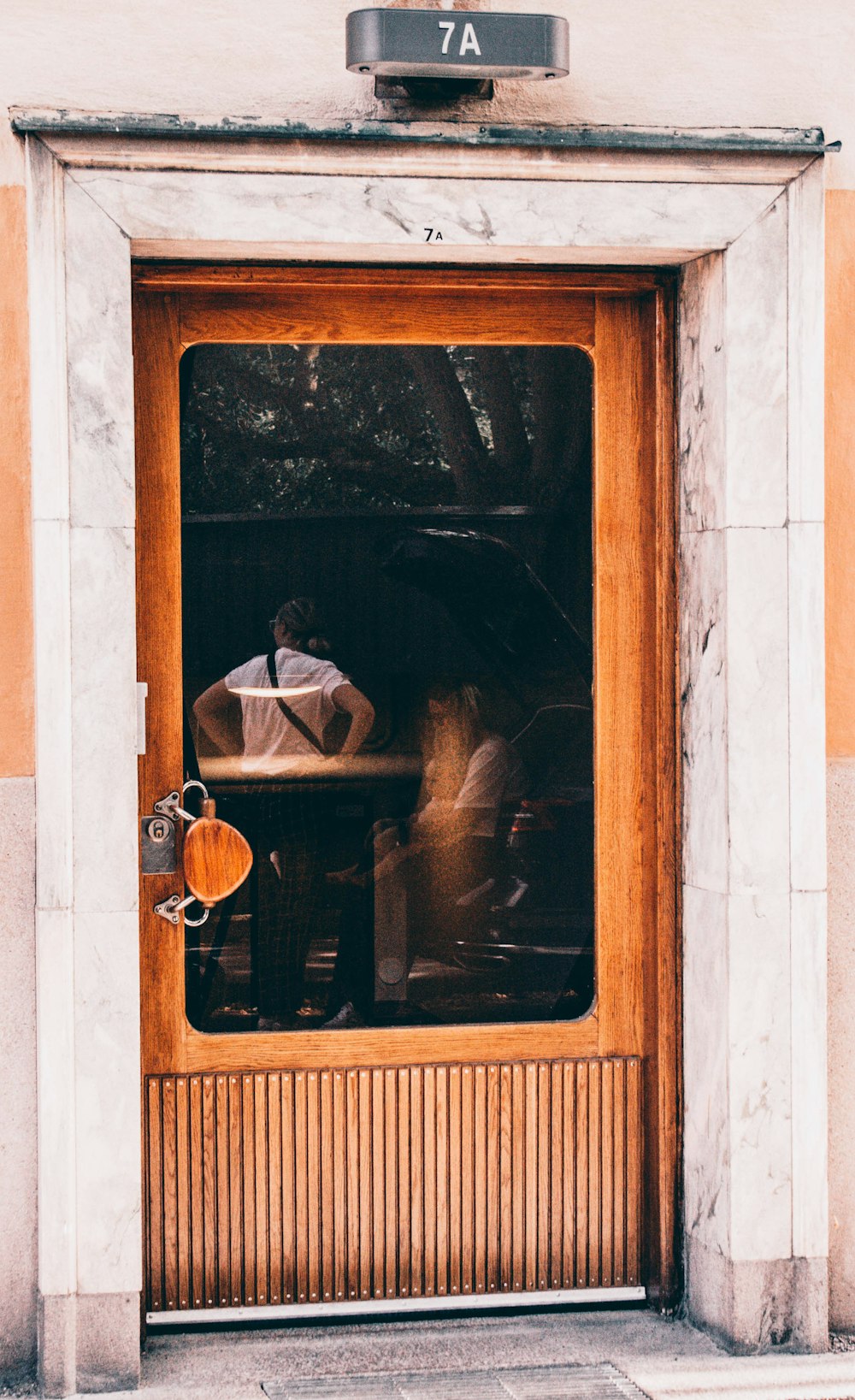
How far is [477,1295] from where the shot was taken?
13.4ft

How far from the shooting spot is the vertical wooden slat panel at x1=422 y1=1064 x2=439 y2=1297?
160 inches

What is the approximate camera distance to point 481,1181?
161 inches

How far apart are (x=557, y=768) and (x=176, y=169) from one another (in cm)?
181

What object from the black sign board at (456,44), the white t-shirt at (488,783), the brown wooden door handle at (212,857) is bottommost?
the brown wooden door handle at (212,857)

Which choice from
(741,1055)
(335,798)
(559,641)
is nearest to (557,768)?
(559,641)

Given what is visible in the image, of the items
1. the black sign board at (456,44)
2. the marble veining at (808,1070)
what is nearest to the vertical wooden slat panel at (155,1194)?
the marble veining at (808,1070)

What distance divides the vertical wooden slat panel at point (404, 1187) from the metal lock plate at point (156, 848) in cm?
86

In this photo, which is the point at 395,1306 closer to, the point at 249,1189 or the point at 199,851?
the point at 249,1189

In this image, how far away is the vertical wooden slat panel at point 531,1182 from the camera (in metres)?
4.11

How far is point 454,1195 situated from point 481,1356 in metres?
0.41

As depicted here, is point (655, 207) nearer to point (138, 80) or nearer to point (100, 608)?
point (138, 80)

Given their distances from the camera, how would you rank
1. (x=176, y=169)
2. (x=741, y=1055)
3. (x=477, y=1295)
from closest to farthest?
(x=176, y=169), (x=741, y=1055), (x=477, y=1295)

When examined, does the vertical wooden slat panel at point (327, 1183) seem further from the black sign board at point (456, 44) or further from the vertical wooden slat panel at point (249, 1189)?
the black sign board at point (456, 44)

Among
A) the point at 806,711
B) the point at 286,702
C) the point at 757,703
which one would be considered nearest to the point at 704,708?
the point at 757,703
